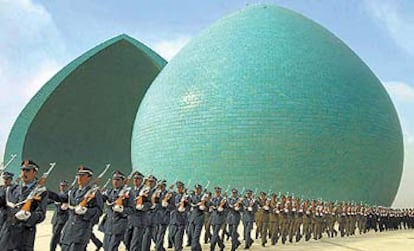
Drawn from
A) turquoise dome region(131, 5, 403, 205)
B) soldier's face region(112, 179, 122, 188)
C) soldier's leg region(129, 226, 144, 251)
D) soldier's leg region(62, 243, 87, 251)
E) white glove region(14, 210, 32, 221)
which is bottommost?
soldier's leg region(62, 243, 87, 251)

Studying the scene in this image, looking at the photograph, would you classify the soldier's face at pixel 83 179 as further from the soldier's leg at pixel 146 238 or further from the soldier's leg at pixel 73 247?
the soldier's leg at pixel 146 238

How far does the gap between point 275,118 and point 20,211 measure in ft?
66.0

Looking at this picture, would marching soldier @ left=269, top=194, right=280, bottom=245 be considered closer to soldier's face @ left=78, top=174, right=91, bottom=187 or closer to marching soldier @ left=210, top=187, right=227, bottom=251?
marching soldier @ left=210, top=187, right=227, bottom=251

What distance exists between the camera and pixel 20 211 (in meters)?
5.82

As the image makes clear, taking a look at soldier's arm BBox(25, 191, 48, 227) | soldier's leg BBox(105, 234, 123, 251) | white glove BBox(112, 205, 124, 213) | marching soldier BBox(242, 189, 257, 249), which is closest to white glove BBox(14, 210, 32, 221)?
soldier's arm BBox(25, 191, 48, 227)

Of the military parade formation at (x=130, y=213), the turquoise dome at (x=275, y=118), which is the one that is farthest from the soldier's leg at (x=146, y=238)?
the turquoise dome at (x=275, y=118)

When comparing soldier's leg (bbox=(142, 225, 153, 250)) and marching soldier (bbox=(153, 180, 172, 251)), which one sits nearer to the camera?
soldier's leg (bbox=(142, 225, 153, 250))

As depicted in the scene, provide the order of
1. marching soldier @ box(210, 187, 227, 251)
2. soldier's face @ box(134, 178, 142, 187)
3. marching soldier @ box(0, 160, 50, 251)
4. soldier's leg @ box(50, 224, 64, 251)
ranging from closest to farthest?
marching soldier @ box(0, 160, 50, 251)
soldier's face @ box(134, 178, 142, 187)
soldier's leg @ box(50, 224, 64, 251)
marching soldier @ box(210, 187, 227, 251)

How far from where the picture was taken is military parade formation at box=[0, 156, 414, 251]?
6133 mm

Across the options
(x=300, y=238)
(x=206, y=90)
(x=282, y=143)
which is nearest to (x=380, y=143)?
(x=282, y=143)

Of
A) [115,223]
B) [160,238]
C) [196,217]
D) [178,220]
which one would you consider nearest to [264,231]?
[196,217]

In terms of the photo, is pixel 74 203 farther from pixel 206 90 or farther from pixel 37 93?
pixel 37 93

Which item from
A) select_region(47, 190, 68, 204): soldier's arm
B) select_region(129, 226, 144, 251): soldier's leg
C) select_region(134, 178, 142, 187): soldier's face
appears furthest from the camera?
select_region(134, 178, 142, 187): soldier's face

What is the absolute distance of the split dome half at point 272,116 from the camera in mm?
25047
